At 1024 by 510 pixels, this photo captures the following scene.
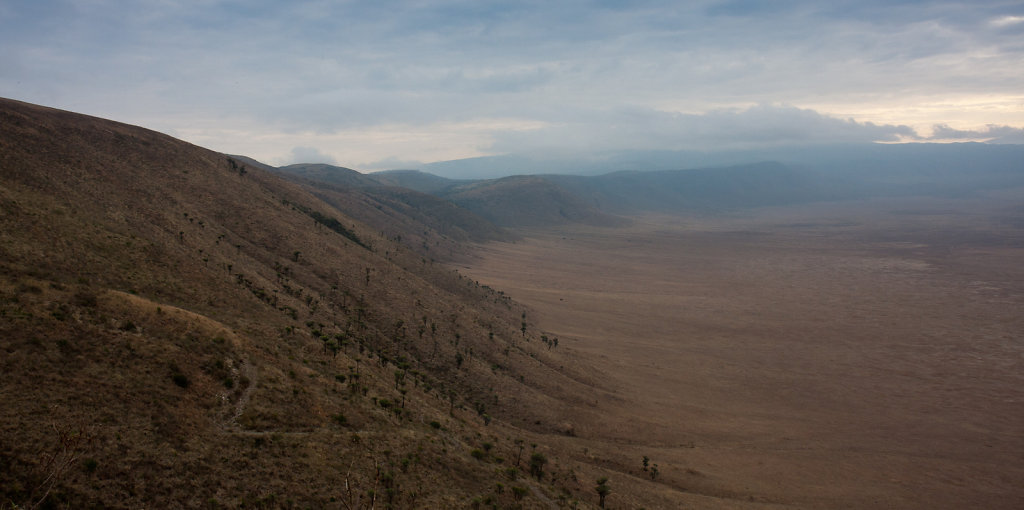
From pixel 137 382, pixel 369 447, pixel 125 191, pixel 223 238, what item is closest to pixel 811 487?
pixel 369 447

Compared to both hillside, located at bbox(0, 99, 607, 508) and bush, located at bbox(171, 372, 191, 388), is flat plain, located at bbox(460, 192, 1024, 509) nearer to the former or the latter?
hillside, located at bbox(0, 99, 607, 508)

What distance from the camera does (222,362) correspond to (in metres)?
23.9

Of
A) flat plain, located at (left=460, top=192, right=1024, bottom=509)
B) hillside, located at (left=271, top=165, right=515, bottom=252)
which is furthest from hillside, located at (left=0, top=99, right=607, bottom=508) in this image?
hillside, located at (left=271, top=165, right=515, bottom=252)

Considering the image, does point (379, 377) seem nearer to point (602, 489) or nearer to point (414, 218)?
point (602, 489)

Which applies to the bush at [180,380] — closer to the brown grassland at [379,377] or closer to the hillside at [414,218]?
the brown grassland at [379,377]

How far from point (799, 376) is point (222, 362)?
2302 inches

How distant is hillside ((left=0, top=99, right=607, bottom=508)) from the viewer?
1730cm

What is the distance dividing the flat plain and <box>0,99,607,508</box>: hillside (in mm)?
8633

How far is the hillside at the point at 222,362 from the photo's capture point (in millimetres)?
17297

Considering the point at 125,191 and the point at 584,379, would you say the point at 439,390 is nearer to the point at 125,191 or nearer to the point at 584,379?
the point at 584,379

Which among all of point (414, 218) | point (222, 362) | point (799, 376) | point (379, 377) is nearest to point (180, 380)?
point (222, 362)

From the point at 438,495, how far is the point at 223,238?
115 ft

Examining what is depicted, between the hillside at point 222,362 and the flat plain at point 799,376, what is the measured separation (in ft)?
28.3

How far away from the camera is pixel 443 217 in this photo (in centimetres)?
17325
